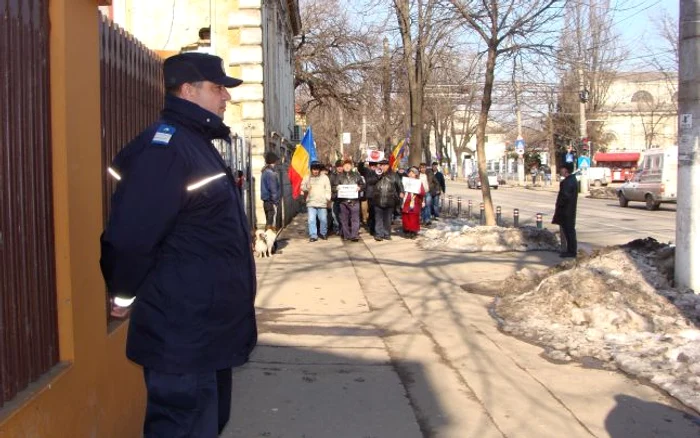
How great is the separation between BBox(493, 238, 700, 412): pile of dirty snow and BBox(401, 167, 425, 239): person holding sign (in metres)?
6.58

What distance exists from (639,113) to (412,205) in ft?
165

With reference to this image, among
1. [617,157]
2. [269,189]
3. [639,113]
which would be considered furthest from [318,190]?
[639,113]

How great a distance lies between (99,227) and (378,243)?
38.0 feet

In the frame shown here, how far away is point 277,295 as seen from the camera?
9164 millimetres

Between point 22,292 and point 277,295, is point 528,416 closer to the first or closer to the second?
point 22,292

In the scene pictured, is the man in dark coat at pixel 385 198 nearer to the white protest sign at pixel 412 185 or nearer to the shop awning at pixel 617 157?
the white protest sign at pixel 412 185

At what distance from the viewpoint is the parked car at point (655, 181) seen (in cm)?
2683

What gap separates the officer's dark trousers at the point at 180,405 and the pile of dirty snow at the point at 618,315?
3.81 m

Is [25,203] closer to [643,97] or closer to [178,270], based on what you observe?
[178,270]

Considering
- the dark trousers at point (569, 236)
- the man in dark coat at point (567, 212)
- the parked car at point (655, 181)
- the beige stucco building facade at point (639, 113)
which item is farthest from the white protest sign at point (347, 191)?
the beige stucco building facade at point (639, 113)

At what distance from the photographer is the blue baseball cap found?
2.73 m

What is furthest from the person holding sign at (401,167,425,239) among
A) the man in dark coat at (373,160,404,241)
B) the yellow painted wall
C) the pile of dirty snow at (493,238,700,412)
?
the yellow painted wall

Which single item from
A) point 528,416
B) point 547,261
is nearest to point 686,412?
point 528,416

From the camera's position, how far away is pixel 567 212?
12297mm
